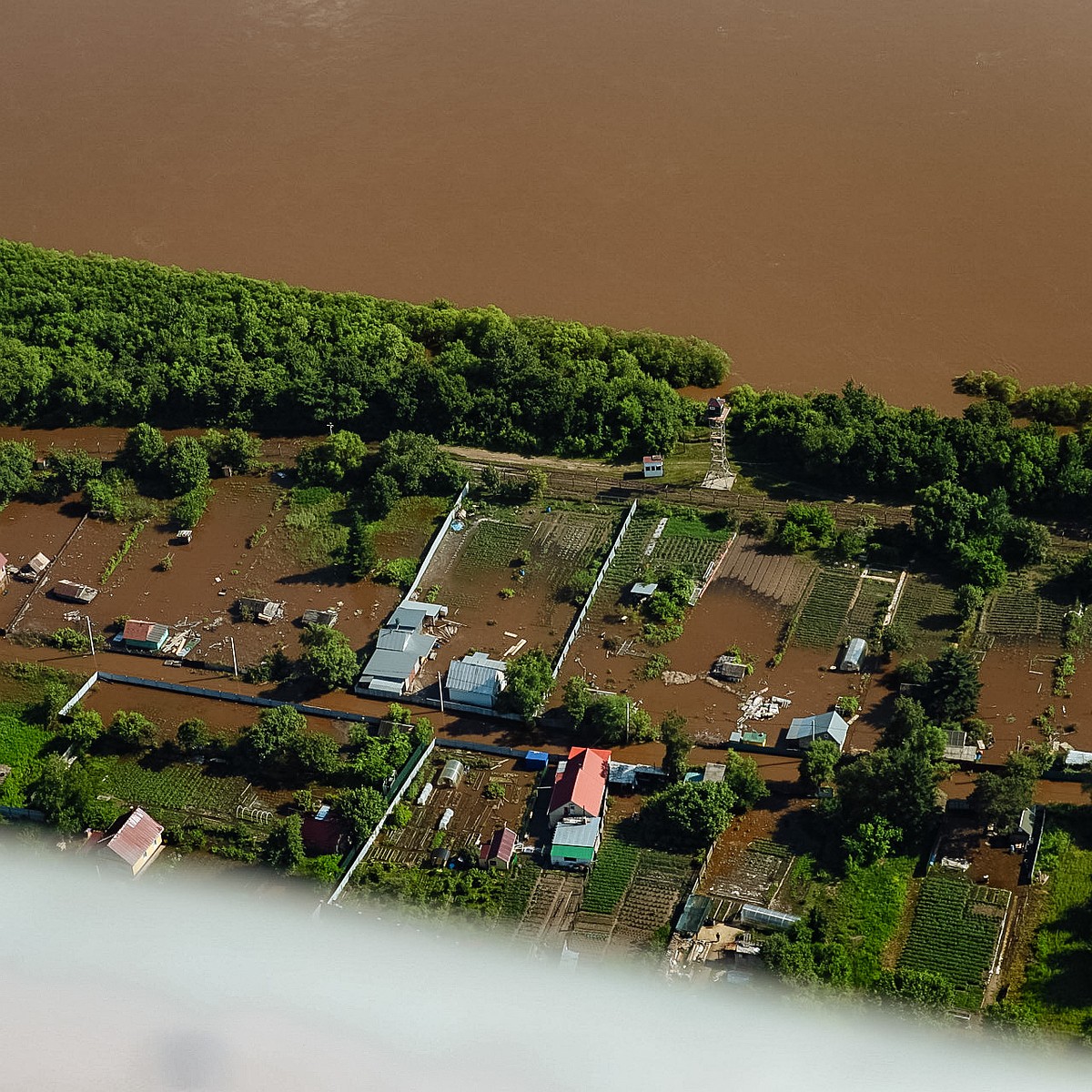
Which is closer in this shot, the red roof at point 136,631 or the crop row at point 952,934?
the crop row at point 952,934

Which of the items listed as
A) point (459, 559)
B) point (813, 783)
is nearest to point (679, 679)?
point (813, 783)

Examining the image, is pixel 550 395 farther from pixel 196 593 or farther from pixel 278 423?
pixel 196 593

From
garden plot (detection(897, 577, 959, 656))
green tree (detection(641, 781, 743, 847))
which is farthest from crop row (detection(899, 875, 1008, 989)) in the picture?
garden plot (detection(897, 577, 959, 656))

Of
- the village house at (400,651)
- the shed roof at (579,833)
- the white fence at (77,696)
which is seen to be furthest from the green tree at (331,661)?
the shed roof at (579,833)

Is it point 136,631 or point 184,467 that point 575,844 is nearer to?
point 136,631

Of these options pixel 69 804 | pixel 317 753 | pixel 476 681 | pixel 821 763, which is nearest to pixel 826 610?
pixel 821 763

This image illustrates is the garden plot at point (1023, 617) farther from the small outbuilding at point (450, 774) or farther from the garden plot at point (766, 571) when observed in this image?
the small outbuilding at point (450, 774)

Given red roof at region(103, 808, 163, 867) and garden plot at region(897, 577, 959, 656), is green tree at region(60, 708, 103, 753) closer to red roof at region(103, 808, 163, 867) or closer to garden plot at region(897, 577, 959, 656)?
red roof at region(103, 808, 163, 867)
